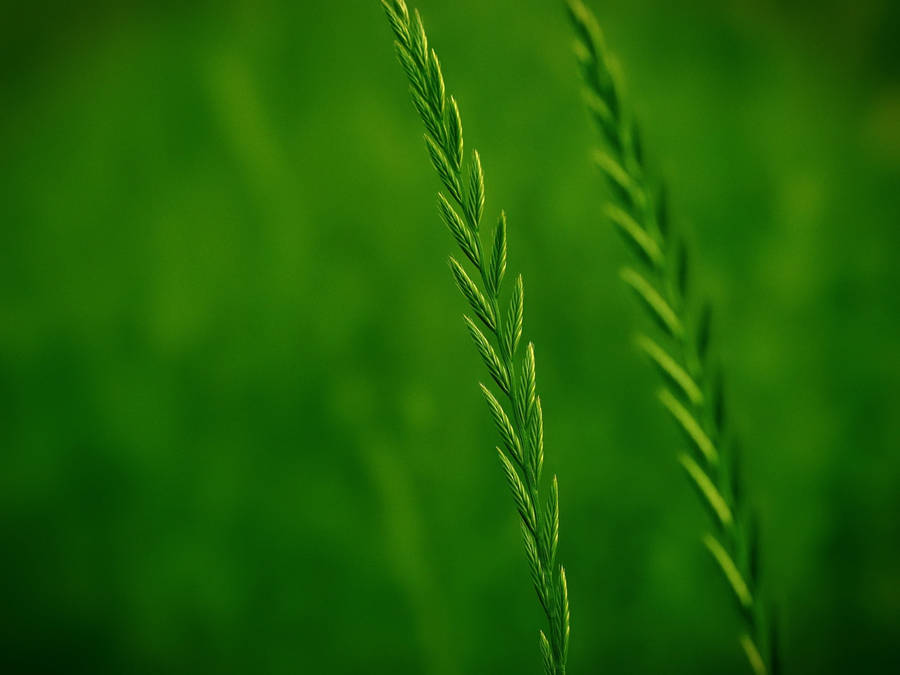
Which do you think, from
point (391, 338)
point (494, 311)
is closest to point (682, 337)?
point (494, 311)

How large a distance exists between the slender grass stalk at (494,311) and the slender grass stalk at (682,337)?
0.04 meters

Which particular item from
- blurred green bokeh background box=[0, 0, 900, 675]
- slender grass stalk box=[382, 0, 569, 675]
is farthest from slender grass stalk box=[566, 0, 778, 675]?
blurred green bokeh background box=[0, 0, 900, 675]

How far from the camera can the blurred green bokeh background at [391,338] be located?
0.61 m

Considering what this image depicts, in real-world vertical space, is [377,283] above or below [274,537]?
above

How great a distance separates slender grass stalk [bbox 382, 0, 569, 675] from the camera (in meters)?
0.16

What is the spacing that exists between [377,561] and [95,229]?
1.66 feet

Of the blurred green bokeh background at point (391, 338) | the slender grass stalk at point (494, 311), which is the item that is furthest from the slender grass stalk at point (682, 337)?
the blurred green bokeh background at point (391, 338)

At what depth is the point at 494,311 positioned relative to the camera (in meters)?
0.17

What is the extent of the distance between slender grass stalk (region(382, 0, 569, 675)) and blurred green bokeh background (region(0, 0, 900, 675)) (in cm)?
45

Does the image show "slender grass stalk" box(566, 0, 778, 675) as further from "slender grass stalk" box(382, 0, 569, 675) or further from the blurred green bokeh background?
the blurred green bokeh background

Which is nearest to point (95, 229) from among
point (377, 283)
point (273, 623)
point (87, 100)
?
point (87, 100)

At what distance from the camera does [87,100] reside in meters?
0.64

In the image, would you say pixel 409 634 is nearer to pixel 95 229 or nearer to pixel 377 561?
pixel 377 561

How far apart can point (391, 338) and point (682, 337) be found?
0.51 meters
